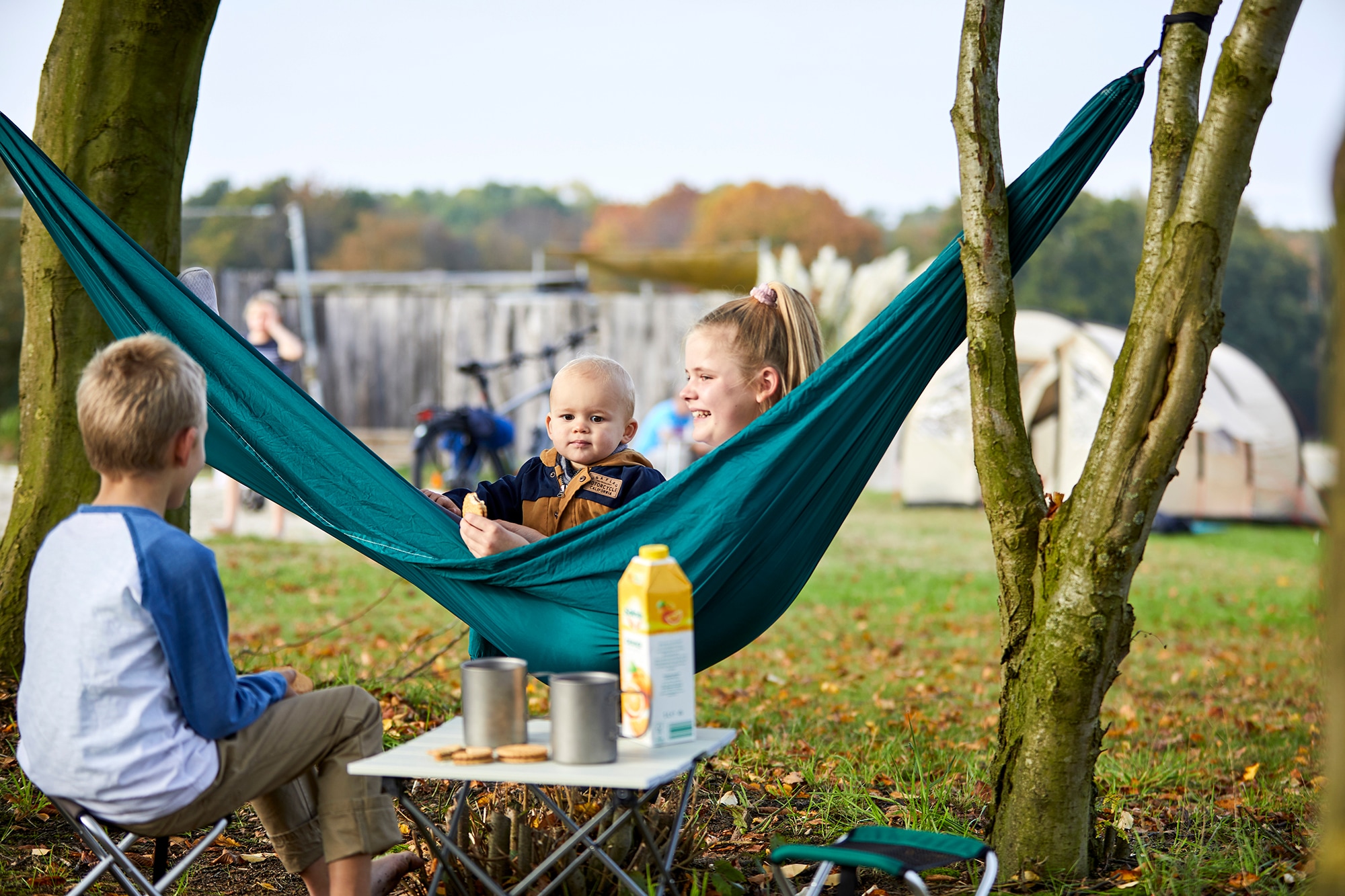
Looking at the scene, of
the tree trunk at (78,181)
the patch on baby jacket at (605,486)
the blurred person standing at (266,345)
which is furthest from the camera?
the blurred person standing at (266,345)

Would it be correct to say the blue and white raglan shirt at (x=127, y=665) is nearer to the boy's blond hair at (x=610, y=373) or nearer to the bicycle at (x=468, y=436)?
the boy's blond hair at (x=610, y=373)

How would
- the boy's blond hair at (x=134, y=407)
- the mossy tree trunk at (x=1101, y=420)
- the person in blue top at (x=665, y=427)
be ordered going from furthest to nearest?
the person in blue top at (x=665, y=427) → the mossy tree trunk at (x=1101, y=420) → the boy's blond hair at (x=134, y=407)

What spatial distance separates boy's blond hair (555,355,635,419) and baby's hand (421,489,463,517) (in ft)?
1.11

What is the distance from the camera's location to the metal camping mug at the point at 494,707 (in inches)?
57.4

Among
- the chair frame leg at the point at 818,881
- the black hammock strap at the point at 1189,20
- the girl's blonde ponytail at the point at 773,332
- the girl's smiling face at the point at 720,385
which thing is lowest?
the chair frame leg at the point at 818,881

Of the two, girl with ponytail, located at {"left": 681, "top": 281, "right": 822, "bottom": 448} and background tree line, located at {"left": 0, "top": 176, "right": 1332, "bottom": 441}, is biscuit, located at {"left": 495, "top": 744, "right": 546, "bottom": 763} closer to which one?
girl with ponytail, located at {"left": 681, "top": 281, "right": 822, "bottom": 448}

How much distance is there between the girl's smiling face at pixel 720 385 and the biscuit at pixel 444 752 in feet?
3.07

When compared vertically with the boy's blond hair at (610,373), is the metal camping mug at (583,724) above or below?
below

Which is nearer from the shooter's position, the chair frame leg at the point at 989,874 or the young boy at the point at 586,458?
the chair frame leg at the point at 989,874

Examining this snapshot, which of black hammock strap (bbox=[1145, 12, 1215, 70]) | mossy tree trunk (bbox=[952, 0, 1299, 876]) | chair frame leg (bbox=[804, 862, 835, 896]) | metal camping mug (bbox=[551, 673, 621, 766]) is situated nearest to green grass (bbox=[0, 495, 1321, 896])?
mossy tree trunk (bbox=[952, 0, 1299, 876])

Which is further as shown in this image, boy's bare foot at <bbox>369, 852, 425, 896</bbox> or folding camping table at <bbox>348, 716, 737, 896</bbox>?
boy's bare foot at <bbox>369, 852, 425, 896</bbox>

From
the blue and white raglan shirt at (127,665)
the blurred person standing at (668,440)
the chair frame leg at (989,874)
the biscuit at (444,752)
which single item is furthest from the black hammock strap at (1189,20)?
the blurred person standing at (668,440)

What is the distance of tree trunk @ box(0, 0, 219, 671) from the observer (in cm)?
270

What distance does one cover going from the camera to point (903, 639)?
480 centimetres
